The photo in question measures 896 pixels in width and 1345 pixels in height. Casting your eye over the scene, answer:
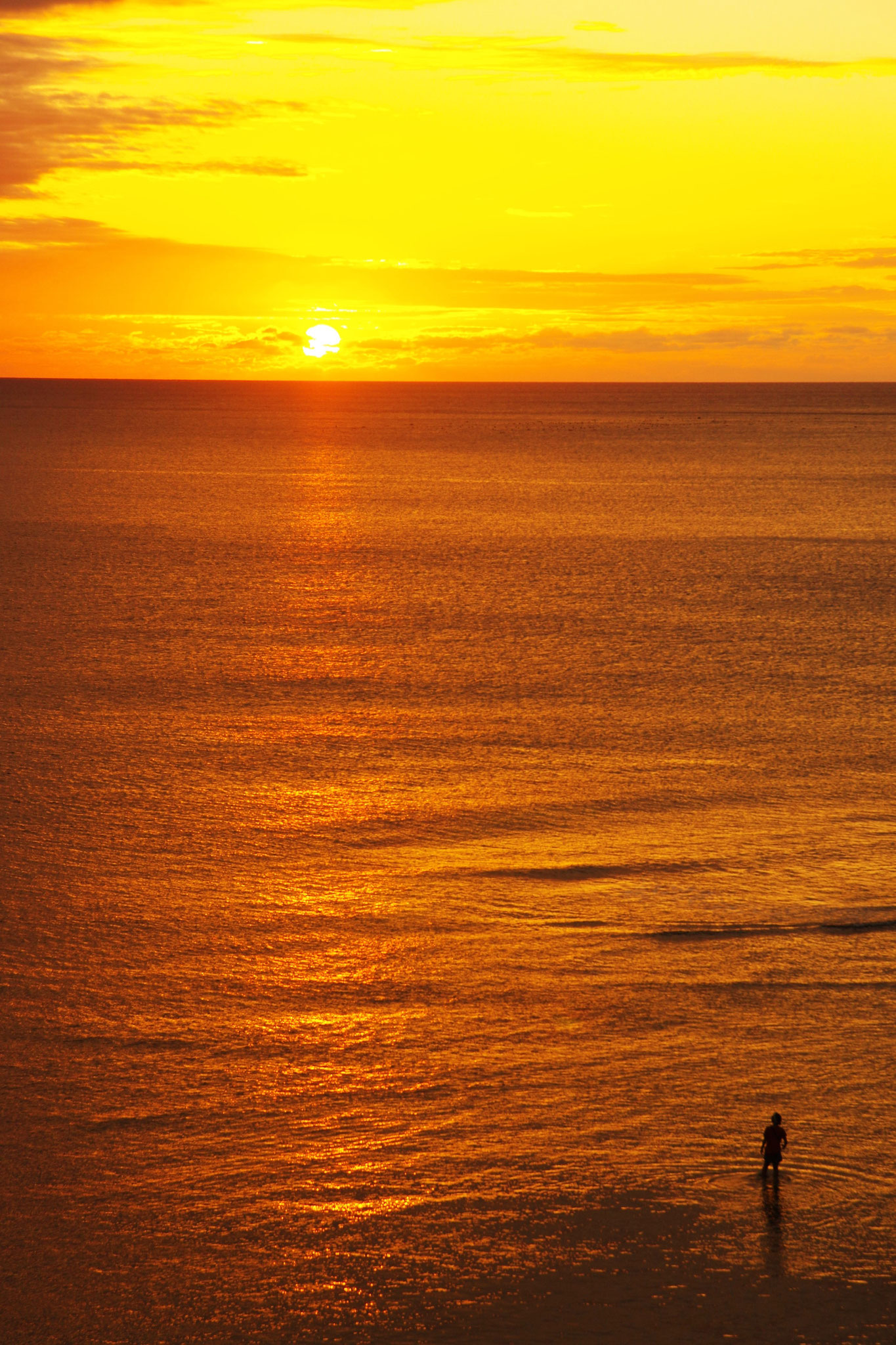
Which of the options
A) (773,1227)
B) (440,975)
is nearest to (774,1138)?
(773,1227)

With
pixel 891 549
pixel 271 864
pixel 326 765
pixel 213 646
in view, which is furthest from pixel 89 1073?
pixel 891 549

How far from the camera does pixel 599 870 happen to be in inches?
1144

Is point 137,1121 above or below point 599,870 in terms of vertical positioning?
below

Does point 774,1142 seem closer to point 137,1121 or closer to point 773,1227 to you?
point 773,1227

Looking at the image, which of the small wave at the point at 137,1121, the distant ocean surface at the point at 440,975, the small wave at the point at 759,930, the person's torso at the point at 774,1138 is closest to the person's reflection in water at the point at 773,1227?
the distant ocean surface at the point at 440,975

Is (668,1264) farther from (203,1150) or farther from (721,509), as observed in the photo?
(721,509)

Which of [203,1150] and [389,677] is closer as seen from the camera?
[203,1150]

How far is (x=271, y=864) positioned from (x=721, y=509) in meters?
81.8

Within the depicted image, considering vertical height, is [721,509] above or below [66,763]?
above

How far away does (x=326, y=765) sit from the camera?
36.5 metres

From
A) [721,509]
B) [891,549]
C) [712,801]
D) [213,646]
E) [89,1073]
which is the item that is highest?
[721,509]

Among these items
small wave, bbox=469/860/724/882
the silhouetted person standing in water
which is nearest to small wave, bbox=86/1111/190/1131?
the silhouetted person standing in water

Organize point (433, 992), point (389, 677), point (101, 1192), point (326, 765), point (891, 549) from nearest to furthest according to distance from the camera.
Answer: point (101, 1192)
point (433, 992)
point (326, 765)
point (389, 677)
point (891, 549)

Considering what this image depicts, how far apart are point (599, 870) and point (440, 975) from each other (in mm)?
5427
